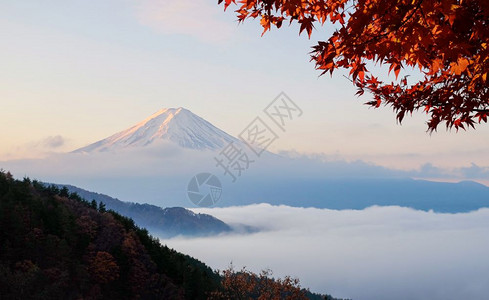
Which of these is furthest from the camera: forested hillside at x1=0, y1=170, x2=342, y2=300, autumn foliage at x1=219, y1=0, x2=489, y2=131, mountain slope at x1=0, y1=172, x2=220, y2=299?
mountain slope at x1=0, y1=172, x2=220, y2=299

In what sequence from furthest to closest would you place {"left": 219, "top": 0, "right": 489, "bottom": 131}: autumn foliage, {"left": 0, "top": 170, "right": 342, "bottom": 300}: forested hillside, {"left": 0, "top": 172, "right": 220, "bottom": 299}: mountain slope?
{"left": 0, "top": 172, "right": 220, "bottom": 299}: mountain slope → {"left": 0, "top": 170, "right": 342, "bottom": 300}: forested hillside → {"left": 219, "top": 0, "right": 489, "bottom": 131}: autumn foliage

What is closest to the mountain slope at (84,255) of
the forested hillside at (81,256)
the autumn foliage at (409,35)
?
the forested hillside at (81,256)

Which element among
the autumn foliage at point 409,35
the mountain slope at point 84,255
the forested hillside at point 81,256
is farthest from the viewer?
the mountain slope at point 84,255

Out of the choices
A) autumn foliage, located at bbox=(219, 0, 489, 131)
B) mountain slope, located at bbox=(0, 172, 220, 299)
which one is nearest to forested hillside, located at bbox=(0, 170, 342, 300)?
mountain slope, located at bbox=(0, 172, 220, 299)

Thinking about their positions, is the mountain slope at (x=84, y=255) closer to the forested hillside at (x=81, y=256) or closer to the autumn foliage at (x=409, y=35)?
the forested hillside at (x=81, y=256)

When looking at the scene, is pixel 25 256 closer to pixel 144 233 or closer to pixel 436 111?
pixel 144 233

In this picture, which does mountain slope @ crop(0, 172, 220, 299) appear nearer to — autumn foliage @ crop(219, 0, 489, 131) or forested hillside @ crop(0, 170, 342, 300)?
forested hillside @ crop(0, 170, 342, 300)

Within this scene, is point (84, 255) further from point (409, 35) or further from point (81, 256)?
point (409, 35)

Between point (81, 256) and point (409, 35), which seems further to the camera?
point (81, 256)

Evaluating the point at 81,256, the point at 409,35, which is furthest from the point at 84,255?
the point at 409,35

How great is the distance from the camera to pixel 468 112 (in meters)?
8.92

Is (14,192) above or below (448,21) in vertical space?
above

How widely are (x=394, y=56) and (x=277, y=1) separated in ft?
6.88

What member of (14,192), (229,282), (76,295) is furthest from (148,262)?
(229,282)
